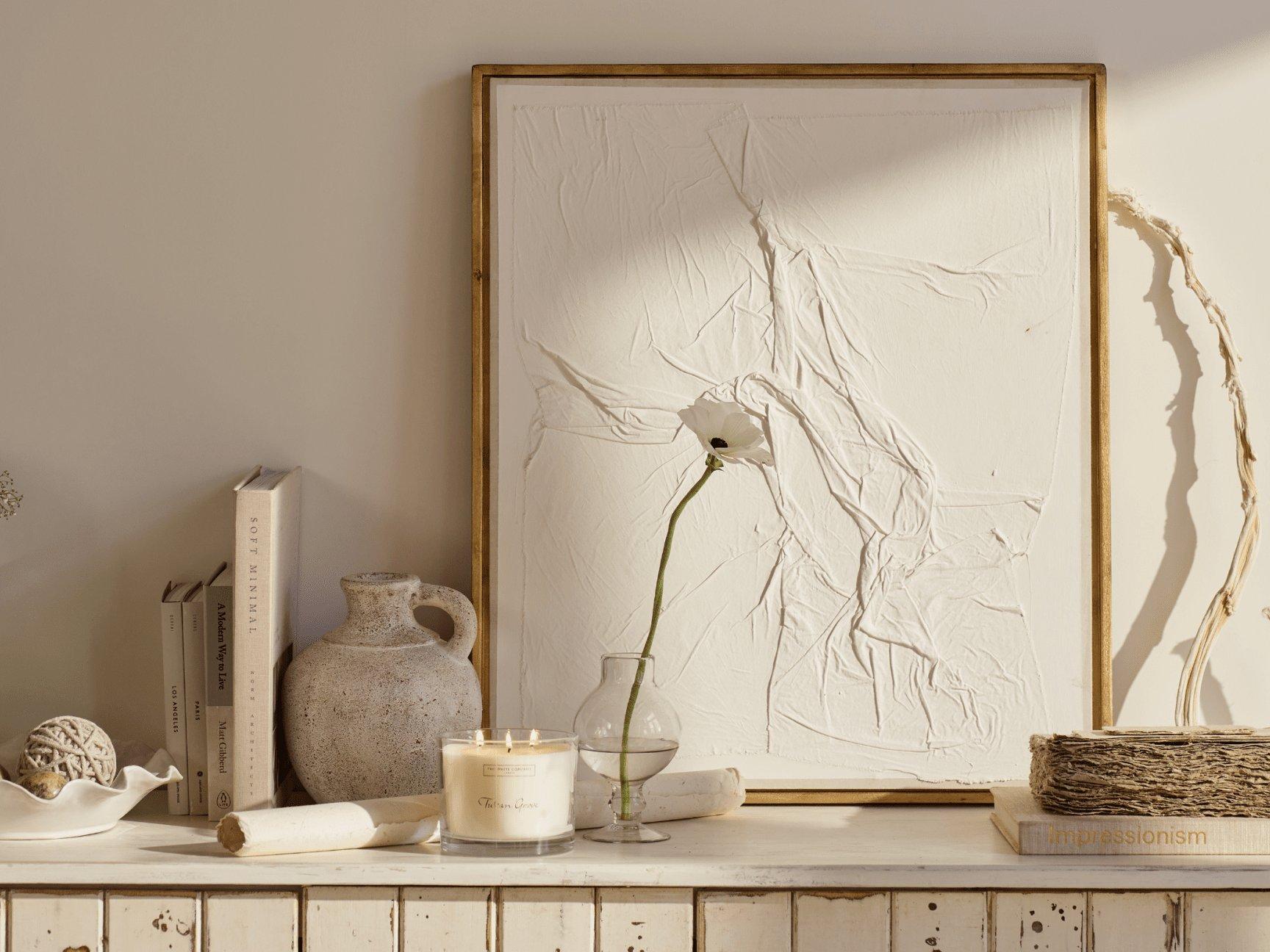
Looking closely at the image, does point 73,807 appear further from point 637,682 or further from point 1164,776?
point 1164,776

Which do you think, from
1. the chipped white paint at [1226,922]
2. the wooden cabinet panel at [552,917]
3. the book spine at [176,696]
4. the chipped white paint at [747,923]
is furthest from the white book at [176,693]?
the chipped white paint at [1226,922]

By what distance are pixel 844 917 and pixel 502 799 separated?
0.98 ft

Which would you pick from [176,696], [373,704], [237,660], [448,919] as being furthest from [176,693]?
[448,919]

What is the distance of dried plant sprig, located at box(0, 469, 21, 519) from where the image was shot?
1.16 meters

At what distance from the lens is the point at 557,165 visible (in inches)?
46.9

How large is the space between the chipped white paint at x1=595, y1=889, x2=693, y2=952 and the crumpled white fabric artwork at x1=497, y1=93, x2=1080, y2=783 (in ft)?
0.83

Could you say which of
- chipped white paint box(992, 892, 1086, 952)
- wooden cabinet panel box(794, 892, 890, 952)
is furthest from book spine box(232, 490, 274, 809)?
chipped white paint box(992, 892, 1086, 952)

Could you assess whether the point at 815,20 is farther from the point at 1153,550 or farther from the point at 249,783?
the point at 249,783

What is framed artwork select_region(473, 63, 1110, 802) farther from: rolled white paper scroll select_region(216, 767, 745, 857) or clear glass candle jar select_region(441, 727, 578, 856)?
clear glass candle jar select_region(441, 727, 578, 856)

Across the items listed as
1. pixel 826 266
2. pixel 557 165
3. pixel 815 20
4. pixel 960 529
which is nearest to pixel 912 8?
pixel 815 20

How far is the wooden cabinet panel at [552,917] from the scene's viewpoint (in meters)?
0.94

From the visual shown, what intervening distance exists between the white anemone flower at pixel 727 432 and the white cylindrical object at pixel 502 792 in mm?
299

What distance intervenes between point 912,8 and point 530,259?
1.58ft

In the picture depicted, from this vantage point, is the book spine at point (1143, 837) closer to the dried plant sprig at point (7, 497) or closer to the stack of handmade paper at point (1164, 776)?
the stack of handmade paper at point (1164, 776)
